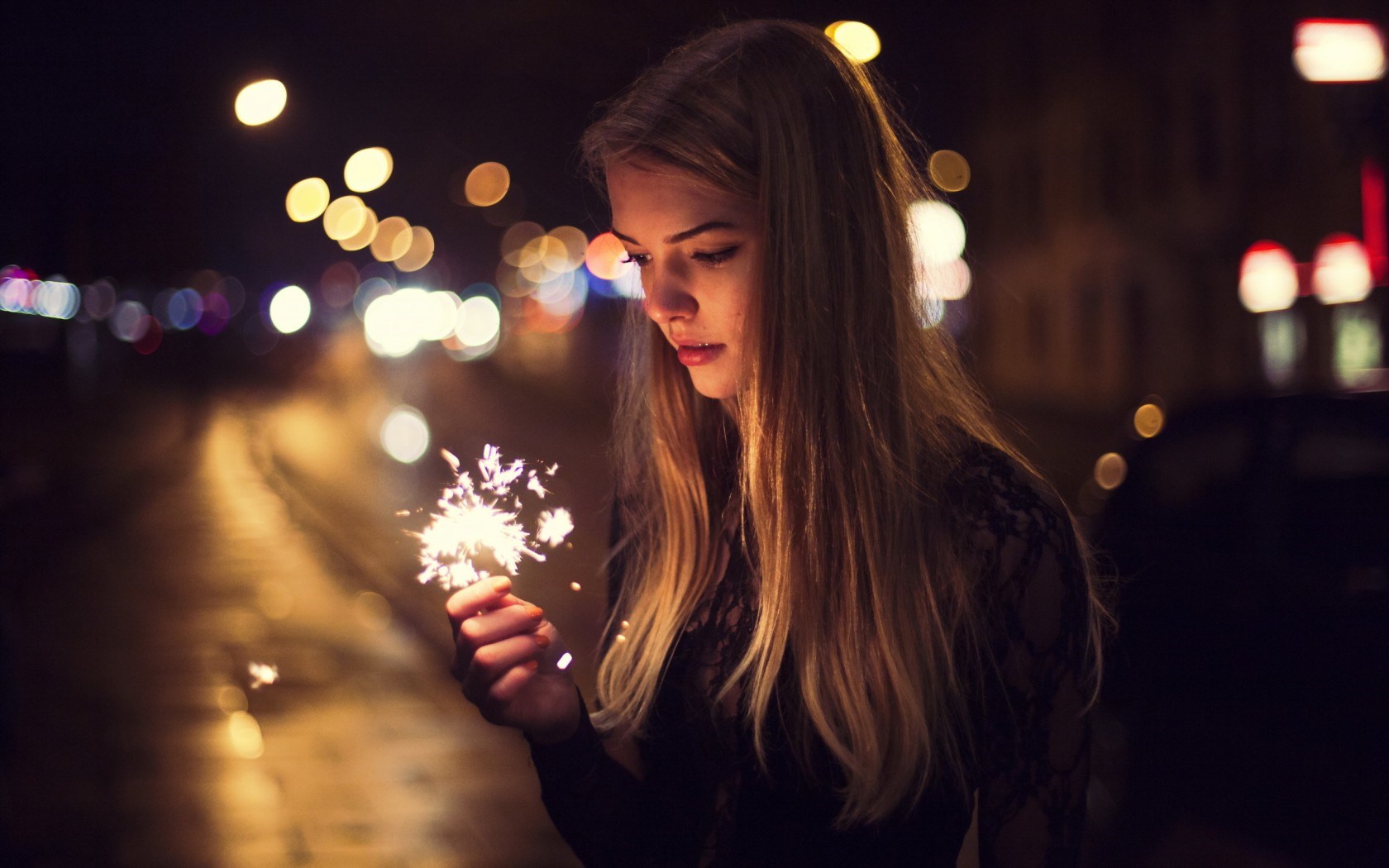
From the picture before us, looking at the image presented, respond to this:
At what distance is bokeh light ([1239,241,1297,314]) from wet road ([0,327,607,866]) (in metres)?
17.6

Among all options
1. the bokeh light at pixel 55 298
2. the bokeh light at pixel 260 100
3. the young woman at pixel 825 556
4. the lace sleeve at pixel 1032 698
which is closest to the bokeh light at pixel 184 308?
the bokeh light at pixel 55 298

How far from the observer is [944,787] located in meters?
2.04

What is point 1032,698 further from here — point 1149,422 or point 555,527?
point 1149,422

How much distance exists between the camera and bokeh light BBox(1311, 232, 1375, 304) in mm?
23672

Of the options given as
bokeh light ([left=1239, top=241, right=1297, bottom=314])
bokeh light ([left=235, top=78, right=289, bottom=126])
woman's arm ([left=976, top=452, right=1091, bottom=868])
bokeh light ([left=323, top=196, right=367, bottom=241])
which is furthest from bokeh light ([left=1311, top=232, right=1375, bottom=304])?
woman's arm ([left=976, top=452, right=1091, bottom=868])

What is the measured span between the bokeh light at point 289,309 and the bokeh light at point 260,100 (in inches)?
3245

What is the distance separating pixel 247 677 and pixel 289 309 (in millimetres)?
82167

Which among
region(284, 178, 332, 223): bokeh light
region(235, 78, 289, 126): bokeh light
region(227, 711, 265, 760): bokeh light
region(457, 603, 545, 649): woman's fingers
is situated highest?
region(284, 178, 332, 223): bokeh light

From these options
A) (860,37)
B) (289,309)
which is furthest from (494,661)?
(289,309)

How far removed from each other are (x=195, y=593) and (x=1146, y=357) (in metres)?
31.0

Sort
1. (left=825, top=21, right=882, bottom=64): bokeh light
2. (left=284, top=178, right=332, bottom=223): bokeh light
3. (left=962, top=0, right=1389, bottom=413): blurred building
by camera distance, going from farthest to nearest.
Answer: (left=962, top=0, right=1389, bottom=413): blurred building, (left=284, top=178, right=332, bottom=223): bokeh light, (left=825, top=21, right=882, bottom=64): bokeh light

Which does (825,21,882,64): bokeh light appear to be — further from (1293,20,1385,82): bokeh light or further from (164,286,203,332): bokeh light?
(164,286,203,332): bokeh light

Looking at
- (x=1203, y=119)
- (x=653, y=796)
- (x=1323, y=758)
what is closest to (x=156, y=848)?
(x=653, y=796)

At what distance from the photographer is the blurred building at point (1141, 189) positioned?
27.6m
